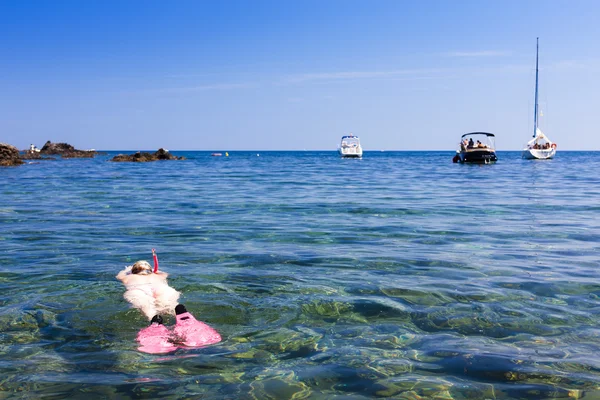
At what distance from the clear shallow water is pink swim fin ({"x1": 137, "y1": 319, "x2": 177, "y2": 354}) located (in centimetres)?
15

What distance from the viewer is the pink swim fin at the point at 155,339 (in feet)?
17.4

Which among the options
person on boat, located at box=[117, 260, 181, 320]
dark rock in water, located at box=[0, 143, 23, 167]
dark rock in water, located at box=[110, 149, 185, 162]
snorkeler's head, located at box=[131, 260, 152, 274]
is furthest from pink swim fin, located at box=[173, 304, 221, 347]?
dark rock in water, located at box=[110, 149, 185, 162]

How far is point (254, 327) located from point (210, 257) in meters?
4.26

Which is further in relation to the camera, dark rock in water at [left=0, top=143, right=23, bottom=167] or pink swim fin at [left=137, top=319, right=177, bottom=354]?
dark rock in water at [left=0, top=143, right=23, bottom=167]

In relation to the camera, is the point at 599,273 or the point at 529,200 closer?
the point at 599,273

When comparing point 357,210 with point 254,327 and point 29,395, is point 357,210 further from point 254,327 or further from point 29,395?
point 29,395

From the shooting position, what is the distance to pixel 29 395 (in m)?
4.34

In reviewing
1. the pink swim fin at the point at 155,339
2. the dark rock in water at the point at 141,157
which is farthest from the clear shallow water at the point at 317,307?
the dark rock in water at the point at 141,157

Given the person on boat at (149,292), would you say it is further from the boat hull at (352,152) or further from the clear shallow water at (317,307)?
the boat hull at (352,152)

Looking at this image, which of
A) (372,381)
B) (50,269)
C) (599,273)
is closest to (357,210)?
(599,273)

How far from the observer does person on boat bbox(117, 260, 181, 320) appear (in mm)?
6730

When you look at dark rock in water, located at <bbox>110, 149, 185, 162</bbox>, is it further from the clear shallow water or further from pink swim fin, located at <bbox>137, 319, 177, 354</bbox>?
pink swim fin, located at <bbox>137, 319, 177, 354</bbox>

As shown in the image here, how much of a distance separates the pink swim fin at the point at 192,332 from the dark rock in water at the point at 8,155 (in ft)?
172

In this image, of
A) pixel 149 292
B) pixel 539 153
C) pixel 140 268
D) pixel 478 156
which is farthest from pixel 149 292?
pixel 539 153
